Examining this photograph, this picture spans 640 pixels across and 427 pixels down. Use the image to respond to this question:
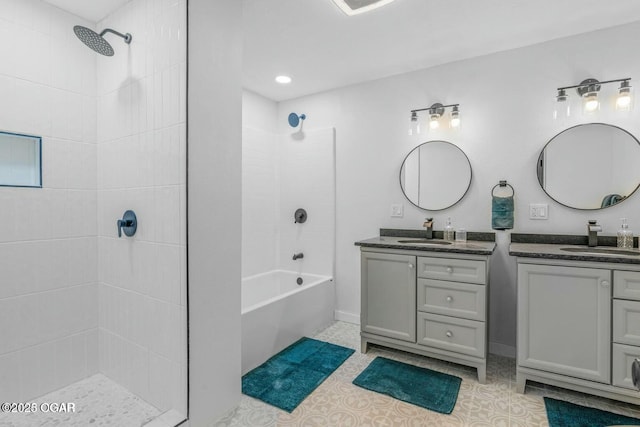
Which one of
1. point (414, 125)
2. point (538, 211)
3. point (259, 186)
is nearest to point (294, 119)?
point (259, 186)

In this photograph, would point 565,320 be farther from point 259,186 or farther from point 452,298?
point 259,186

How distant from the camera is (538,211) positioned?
2381 mm

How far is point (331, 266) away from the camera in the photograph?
129 inches

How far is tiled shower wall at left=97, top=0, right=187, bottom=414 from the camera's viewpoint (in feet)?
5.08

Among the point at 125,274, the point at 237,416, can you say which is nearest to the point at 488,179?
the point at 237,416

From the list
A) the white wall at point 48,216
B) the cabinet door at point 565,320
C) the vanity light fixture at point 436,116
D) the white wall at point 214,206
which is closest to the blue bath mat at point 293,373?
the white wall at point 214,206

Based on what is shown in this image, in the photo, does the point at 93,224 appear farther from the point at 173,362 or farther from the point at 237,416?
the point at 237,416

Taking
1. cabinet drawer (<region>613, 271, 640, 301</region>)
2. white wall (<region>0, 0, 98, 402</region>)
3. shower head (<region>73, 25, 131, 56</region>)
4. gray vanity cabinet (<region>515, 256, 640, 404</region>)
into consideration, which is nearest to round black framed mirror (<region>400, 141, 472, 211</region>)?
gray vanity cabinet (<region>515, 256, 640, 404</region>)

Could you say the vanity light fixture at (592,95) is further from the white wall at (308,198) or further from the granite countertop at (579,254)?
the white wall at (308,198)

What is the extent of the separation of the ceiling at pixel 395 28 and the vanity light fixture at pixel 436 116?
0.37 metres

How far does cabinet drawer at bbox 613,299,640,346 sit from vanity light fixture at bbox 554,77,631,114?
132 centimetres

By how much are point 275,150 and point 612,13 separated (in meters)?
2.91

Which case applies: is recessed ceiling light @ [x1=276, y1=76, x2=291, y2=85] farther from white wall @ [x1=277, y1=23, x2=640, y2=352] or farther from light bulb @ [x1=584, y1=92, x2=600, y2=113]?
light bulb @ [x1=584, y1=92, x2=600, y2=113]

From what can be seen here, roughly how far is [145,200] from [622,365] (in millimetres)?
2718
